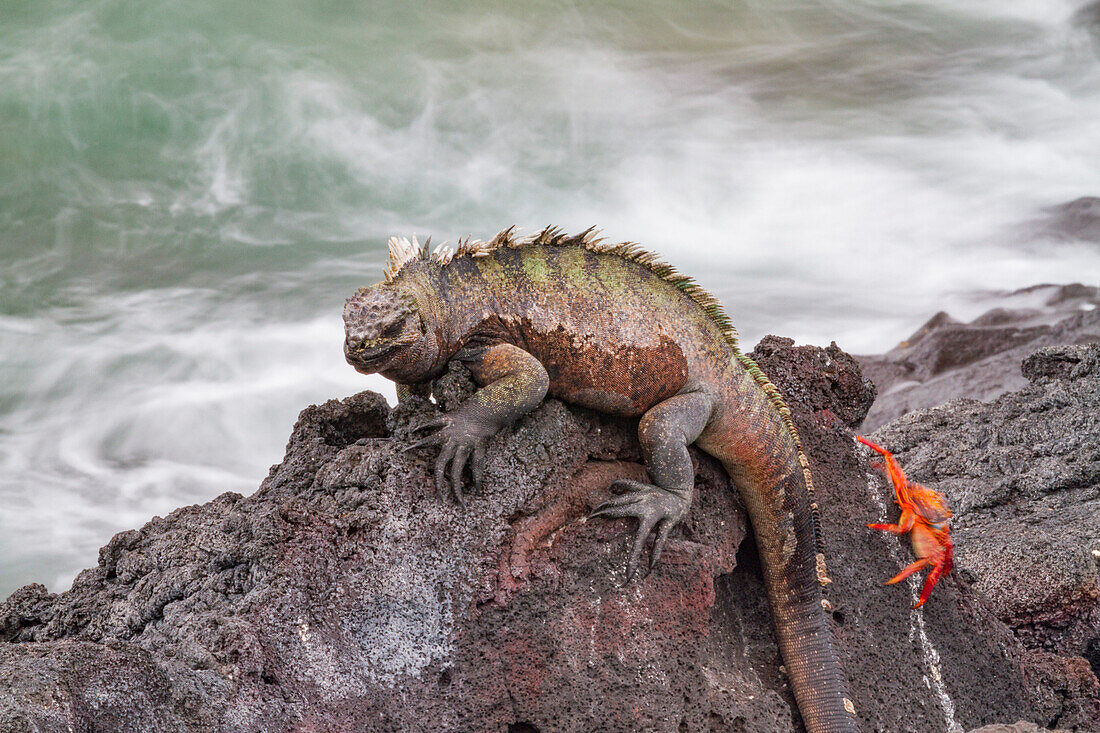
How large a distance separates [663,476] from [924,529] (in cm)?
174

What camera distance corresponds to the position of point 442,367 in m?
4.62

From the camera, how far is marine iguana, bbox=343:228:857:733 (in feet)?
14.2

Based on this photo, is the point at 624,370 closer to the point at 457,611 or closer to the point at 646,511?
the point at 646,511

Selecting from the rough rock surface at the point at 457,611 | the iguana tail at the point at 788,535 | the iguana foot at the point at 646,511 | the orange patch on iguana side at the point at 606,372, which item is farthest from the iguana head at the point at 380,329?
the iguana tail at the point at 788,535

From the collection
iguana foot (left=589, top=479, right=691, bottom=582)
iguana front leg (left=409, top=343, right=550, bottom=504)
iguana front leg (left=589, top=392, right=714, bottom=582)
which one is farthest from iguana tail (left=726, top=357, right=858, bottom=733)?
iguana front leg (left=409, top=343, right=550, bottom=504)

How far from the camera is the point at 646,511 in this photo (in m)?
4.37

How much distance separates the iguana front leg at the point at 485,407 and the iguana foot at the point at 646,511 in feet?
1.87

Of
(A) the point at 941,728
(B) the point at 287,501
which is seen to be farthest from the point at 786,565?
(B) the point at 287,501

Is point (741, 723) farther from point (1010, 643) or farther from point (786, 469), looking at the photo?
point (1010, 643)

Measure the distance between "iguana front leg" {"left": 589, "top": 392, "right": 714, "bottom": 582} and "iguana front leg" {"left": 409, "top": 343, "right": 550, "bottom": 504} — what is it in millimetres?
569

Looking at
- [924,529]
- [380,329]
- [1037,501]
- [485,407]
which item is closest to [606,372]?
[485,407]

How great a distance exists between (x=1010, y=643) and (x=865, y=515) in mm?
1320

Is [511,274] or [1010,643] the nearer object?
[511,274]

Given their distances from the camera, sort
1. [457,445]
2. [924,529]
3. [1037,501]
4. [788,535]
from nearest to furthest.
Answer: [457,445] → [788,535] → [924,529] → [1037,501]
